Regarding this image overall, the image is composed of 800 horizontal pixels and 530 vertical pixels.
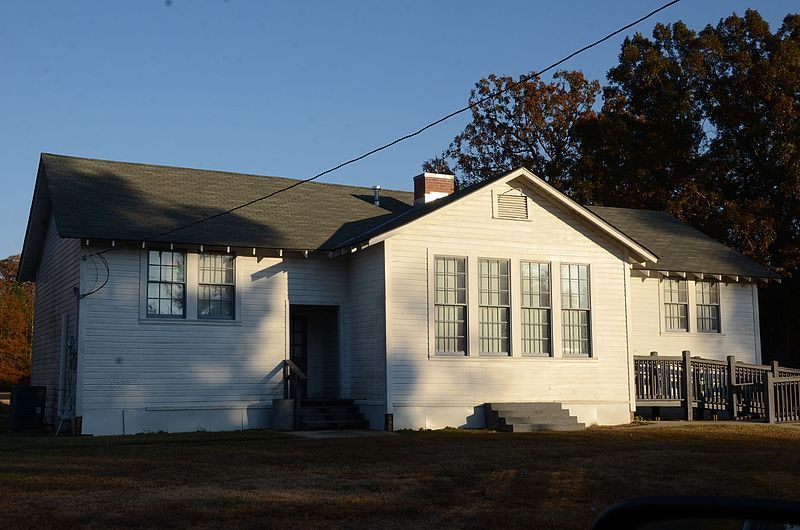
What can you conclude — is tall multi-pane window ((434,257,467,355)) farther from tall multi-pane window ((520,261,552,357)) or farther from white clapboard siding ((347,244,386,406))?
tall multi-pane window ((520,261,552,357))

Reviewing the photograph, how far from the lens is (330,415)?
2070cm

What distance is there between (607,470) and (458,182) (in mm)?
33500

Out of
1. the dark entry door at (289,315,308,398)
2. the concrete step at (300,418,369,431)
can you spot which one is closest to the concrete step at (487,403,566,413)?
the concrete step at (300,418,369,431)

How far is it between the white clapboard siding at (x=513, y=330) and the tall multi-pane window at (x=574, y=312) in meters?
0.20

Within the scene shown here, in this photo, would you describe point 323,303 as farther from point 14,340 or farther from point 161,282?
point 14,340

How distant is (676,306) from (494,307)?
278 inches

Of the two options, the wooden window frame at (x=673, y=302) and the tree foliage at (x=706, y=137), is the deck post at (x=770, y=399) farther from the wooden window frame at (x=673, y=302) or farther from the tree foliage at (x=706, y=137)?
the tree foliage at (x=706, y=137)

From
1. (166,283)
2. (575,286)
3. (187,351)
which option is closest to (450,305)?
(575,286)

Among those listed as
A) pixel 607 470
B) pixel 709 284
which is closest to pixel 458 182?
pixel 709 284

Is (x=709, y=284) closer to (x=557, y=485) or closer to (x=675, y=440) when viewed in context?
(x=675, y=440)

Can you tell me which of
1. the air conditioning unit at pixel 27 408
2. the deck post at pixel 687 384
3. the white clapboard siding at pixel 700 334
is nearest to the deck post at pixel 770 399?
the deck post at pixel 687 384

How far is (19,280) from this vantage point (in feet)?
93.0

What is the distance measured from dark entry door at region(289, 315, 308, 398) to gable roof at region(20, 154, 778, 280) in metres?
2.31

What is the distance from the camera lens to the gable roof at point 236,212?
2030cm
